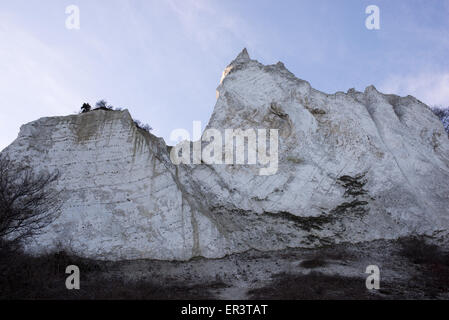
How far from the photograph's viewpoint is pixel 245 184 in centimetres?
1688

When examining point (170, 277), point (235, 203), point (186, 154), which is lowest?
point (170, 277)

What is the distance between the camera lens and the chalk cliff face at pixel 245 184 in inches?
584

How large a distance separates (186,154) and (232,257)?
582 cm

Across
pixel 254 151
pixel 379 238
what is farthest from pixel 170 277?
pixel 379 238

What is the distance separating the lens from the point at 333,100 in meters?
19.0

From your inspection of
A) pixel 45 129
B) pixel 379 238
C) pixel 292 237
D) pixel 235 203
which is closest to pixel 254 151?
pixel 235 203

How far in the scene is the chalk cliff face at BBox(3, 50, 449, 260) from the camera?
14844mm

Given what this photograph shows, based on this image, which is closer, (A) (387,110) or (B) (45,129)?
(B) (45,129)
